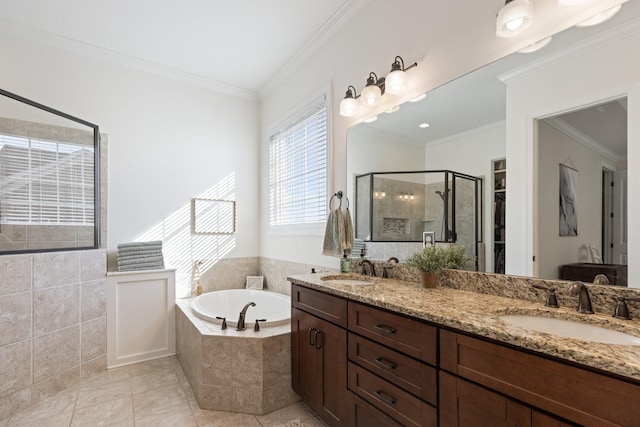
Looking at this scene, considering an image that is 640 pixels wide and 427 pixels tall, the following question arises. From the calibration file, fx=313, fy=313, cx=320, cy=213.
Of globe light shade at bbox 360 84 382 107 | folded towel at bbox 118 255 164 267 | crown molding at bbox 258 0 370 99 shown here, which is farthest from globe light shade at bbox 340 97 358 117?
folded towel at bbox 118 255 164 267

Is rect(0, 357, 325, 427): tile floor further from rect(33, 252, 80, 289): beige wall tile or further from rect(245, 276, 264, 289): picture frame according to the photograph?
rect(245, 276, 264, 289): picture frame

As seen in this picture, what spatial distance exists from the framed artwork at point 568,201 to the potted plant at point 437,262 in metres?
0.47

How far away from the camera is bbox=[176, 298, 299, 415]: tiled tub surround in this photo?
208cm

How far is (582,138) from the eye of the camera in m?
1.26

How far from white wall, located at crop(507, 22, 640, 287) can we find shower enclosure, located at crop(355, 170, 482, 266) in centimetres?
19

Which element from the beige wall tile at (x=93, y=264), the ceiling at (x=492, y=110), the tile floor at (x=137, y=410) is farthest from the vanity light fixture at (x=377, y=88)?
the beige wall tile at (x=93, y=264)

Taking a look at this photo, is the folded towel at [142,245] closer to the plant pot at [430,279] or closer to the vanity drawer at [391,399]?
the vanity drawer at [391,399]

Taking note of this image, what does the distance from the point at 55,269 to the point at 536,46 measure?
3.34m

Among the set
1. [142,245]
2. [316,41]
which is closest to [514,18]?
[316,41]

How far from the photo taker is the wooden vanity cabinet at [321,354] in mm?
1653

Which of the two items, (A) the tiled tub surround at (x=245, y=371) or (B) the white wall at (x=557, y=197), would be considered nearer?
(B) the white wall at (x=557, y=197)

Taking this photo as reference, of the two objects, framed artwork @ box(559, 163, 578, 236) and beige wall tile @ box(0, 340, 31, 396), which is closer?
framed artwork @ box(559, 163, 578, 236)

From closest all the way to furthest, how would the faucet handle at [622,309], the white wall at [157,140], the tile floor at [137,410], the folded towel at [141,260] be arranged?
the faucet handle at [622,309], the tile floor at [137,410], the white wall at [157,140], the folded towel at [141,260]

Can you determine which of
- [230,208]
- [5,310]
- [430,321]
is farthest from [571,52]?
[5,310]
